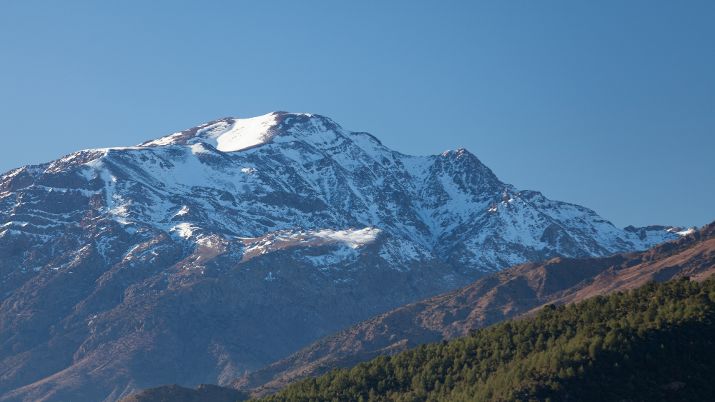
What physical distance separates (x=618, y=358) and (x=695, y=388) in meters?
9.37

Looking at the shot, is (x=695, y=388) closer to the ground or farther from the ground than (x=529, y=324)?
closer to the ground

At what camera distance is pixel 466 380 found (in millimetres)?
181500

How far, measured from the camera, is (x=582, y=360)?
533 ft

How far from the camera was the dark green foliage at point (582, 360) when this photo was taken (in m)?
158

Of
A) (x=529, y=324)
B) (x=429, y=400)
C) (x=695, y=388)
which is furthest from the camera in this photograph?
(x=529, y=324)

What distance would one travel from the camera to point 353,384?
197m

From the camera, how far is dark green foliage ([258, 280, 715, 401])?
158500 millimetres

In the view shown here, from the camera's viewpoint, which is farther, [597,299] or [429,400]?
[597,299]

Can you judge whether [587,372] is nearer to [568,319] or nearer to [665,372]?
[665,372]

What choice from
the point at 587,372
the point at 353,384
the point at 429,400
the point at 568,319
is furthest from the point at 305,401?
the point at 587,372

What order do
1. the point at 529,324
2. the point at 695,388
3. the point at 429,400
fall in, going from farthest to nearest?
the point at 529,324
the point at 429,400
the point at 695,388

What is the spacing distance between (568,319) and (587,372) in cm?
2953

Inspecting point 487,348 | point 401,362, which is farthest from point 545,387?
point 401,362

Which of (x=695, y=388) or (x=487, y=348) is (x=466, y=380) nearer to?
(x=487, y=348)
